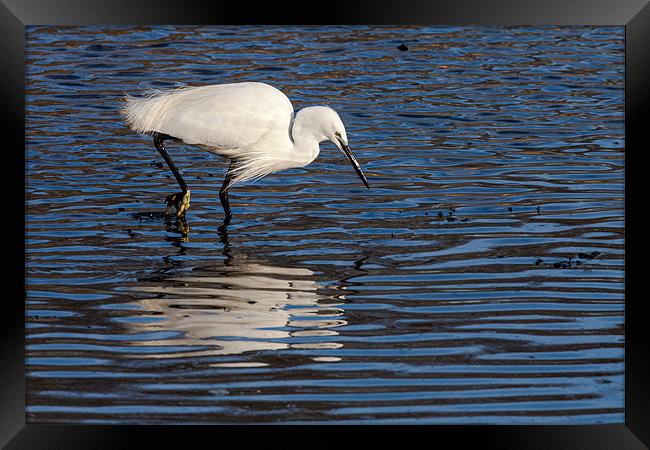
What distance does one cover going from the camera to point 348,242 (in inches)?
272

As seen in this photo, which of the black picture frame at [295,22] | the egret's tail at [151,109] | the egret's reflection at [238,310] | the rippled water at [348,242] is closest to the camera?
the black picture frame at [295,22]

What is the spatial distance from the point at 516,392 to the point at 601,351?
55 cm

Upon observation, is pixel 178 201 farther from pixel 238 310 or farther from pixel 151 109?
pixel 238 310

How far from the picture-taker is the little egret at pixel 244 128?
7.39 metres

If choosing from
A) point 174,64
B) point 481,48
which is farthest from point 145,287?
point 481,48

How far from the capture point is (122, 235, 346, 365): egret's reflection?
5.44 meters

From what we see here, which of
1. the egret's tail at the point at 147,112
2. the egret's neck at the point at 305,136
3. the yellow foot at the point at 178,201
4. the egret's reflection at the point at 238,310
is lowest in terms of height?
the egret's reflection at the point at 238,310

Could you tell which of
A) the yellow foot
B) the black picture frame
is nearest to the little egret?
the yellow foot

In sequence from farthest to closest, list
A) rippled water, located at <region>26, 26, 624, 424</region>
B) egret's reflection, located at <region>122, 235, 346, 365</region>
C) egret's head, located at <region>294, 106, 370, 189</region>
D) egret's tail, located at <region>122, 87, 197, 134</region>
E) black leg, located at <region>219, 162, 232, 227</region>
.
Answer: egret's tail, located at <region>122, 87, 197, 134</region> < black leg, located at <region>219, 162, 232, 227</region> < egret's head, located at <region>294, 106, 370, 189</region> < egret's reflection, located at <region>122, 235, 346, 365</region> < rippled water, located at <region>26, 26, 624, 424</region>

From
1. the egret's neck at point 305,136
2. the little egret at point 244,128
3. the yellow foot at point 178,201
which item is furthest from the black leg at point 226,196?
the egret's neck at point 305,136

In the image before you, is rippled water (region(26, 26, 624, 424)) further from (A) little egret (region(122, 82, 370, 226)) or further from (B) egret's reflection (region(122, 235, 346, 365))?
(A) little egret (region(122, 82, 370, 226))

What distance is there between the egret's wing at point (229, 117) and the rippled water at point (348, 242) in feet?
1.44

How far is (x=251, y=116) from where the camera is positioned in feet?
24.2

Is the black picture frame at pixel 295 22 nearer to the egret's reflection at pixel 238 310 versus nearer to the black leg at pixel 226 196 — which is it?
the egret's reflection at pixel 238 310
